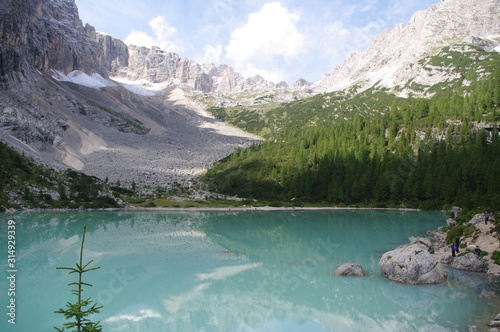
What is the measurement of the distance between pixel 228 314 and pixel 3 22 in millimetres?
147340

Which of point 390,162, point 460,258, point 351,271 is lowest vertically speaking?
point 351,271

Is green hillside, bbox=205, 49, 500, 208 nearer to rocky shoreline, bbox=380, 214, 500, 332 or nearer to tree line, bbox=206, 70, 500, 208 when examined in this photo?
tree line, bbox=206, 70, 500, 208

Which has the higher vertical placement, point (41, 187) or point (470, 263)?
point (41, 187)

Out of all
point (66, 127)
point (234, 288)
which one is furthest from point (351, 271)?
point (66, 127)

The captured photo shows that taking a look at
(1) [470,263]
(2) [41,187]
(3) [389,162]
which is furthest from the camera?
(3) [389,162]

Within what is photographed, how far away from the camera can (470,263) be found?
84.4ft

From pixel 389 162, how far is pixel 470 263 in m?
77.1

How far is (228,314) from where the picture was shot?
19391mm

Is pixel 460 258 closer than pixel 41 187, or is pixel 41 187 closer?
pixel 460 258

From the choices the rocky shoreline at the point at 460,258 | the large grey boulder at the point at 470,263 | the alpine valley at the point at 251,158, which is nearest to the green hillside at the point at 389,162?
the alpine valley at the point at 251,158

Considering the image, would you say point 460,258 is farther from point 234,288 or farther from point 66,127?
point 66,127

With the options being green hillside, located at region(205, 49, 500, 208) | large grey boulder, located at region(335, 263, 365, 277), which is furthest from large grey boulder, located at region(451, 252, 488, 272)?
green hillside, located at region(205, 49, 500, 208)

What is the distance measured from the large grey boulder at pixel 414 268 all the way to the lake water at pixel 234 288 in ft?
2.41

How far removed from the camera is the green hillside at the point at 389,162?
8319 centimetres
